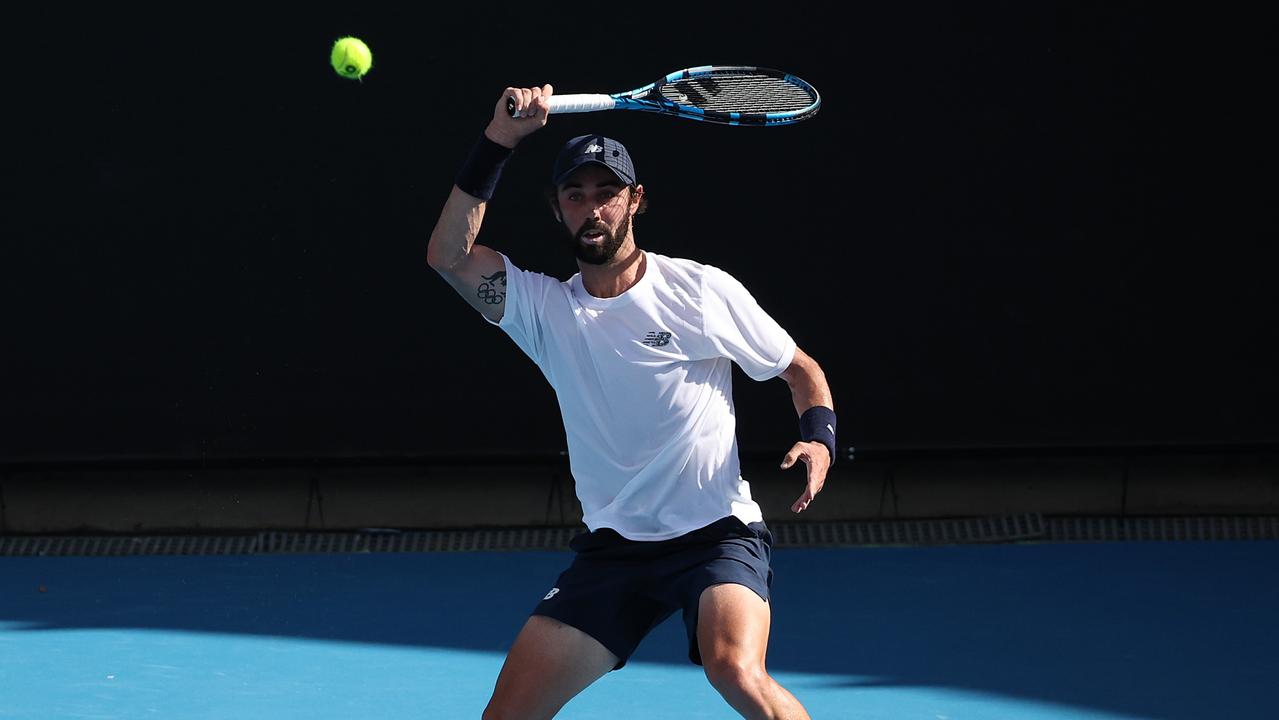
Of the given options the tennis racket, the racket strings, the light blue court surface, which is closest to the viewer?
the tennis racket

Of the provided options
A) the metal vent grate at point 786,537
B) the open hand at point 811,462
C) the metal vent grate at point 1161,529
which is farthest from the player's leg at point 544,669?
the metal vent grate at point 1161,529

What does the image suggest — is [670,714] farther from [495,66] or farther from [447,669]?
[495,66]

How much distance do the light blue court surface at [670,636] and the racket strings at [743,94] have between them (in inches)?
65.9

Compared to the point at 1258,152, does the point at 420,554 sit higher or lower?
lower

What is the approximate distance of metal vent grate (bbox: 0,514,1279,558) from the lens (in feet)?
22.1

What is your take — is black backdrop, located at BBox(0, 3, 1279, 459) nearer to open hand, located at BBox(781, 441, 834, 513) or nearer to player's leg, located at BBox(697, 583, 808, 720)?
open hand, located at BBox(781, 441, 834, 513)

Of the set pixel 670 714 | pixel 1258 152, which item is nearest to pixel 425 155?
pixel 670 714

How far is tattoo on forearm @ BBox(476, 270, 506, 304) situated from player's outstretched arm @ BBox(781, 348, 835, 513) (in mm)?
657

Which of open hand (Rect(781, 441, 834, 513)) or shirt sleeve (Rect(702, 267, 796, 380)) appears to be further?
shirt sleeve (Rect(702, 267, 796, 380))

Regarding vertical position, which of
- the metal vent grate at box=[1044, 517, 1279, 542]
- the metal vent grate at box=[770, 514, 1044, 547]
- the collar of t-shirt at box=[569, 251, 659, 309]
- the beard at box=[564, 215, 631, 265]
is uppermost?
the beard at box=[564, 215, 631, 265]

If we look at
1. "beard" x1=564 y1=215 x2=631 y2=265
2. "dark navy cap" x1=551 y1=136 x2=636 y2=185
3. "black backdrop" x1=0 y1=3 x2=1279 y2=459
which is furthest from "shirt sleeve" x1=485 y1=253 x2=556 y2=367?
"black backdrop" x1=0 y1=3 x2=1279 y2=459

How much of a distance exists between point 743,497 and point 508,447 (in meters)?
3.44

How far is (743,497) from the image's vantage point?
11.4ft

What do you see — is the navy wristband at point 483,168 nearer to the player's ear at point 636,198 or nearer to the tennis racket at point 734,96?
the player's ear at point 636,198
